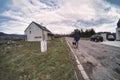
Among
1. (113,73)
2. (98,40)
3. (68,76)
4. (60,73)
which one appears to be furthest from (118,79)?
(98,40)

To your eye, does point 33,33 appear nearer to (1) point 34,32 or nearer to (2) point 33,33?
(2) point 33,33

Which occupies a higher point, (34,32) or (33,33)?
(34,32)

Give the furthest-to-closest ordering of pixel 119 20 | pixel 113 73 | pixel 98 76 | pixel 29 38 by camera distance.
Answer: pixel 29 38
pixel 119 20
pixel 113 73
pixel 98 76

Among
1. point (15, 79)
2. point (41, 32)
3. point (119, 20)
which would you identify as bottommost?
point (15, 79)

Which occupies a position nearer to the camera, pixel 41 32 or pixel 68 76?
pixel 68 76

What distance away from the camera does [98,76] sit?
5281 millimetres

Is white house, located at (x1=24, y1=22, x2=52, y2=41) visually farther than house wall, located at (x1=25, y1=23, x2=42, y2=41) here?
No

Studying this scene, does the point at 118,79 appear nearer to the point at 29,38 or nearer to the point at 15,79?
the point at 15,79

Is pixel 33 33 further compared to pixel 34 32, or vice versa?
pixel 33 33

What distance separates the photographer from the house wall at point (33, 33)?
1600 inches

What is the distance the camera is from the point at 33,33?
41406 millimetres

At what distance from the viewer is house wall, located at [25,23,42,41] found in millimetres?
40647

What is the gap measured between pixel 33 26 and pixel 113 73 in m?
37.6

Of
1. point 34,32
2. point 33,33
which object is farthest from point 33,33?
point 34,32
